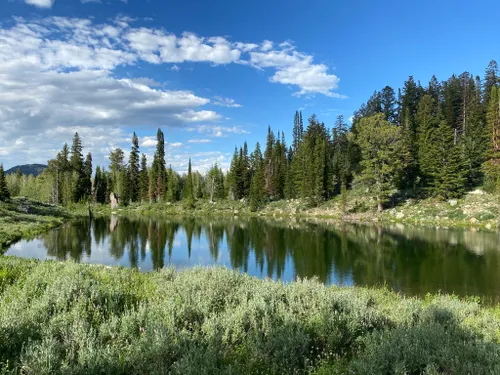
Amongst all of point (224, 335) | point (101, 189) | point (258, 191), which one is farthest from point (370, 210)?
point (101, 189)

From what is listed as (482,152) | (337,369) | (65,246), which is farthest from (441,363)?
(482,152)

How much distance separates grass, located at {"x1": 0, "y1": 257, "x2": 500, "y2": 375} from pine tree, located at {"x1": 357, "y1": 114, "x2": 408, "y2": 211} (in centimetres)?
5451

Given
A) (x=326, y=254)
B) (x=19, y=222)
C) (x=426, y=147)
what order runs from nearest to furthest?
(x=326, y=254), (x=19, y=222), (x=426, y=147)

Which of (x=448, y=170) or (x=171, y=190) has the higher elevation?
(x=448, y=170)

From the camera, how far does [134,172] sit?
335ft

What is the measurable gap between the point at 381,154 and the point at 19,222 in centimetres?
5583

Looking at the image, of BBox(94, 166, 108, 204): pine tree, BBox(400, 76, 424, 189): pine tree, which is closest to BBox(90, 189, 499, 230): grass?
BBox(400, 76, 424, 189): pine tree

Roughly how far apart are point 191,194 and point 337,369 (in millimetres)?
90557

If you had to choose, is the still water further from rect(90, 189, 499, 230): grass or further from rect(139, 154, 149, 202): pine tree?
rect(139, 154, 149, 202): pine tree

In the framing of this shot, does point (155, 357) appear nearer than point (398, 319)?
Yes

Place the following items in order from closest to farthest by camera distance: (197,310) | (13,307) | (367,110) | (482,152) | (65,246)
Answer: (13,307)
(197,310)
(65,246)
(482,152)
(367,110)

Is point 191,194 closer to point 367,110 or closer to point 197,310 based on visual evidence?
point 367,110

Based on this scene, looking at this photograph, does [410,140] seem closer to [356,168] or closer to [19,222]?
[356,168]

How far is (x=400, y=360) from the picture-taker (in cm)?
549
